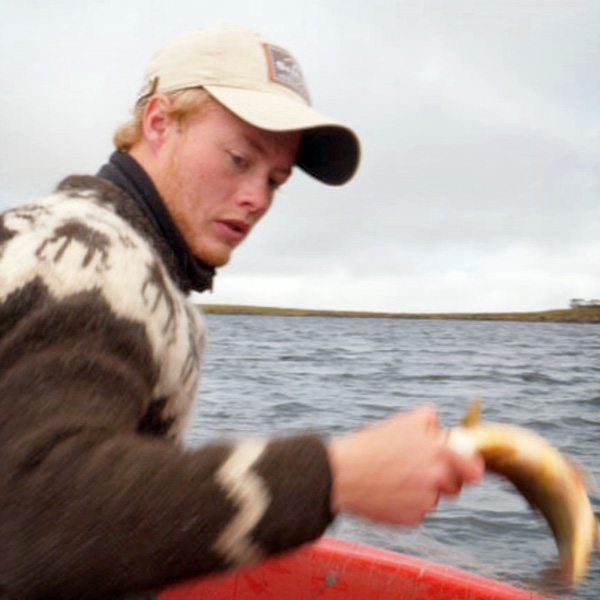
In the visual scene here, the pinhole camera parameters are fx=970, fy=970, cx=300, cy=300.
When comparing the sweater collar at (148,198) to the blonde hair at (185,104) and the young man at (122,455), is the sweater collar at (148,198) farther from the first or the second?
the young man at (122,455)

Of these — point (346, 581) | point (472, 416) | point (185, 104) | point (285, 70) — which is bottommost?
point (346, 581)

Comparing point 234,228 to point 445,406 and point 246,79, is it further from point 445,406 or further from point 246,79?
point 445,406

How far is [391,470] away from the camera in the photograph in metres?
1.85

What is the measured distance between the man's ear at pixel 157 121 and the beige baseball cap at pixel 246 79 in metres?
0.05

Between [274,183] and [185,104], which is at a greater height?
[185,104]

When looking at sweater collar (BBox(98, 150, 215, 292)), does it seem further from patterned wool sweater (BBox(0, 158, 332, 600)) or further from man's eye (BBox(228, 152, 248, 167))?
patterned wool sweater (BBox(0, 158, 332, 600))

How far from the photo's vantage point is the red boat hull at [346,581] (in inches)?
187

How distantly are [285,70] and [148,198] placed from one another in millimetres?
615

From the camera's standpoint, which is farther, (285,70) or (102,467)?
(285,70)

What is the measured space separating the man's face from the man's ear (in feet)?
0.05

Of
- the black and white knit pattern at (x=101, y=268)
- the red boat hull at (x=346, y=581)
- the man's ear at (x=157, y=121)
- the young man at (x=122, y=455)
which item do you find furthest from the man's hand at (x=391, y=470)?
the red boat hull at (x=346, y=581)

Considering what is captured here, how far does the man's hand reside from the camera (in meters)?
1.84

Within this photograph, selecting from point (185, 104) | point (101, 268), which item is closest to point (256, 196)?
point (185, 104)

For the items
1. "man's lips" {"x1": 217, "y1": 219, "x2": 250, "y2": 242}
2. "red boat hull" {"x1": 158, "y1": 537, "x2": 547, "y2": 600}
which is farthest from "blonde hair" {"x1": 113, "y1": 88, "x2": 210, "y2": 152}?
"red boat hull" {"x1": 158, "y1": 537, "x2": 547, "y2": 600}
